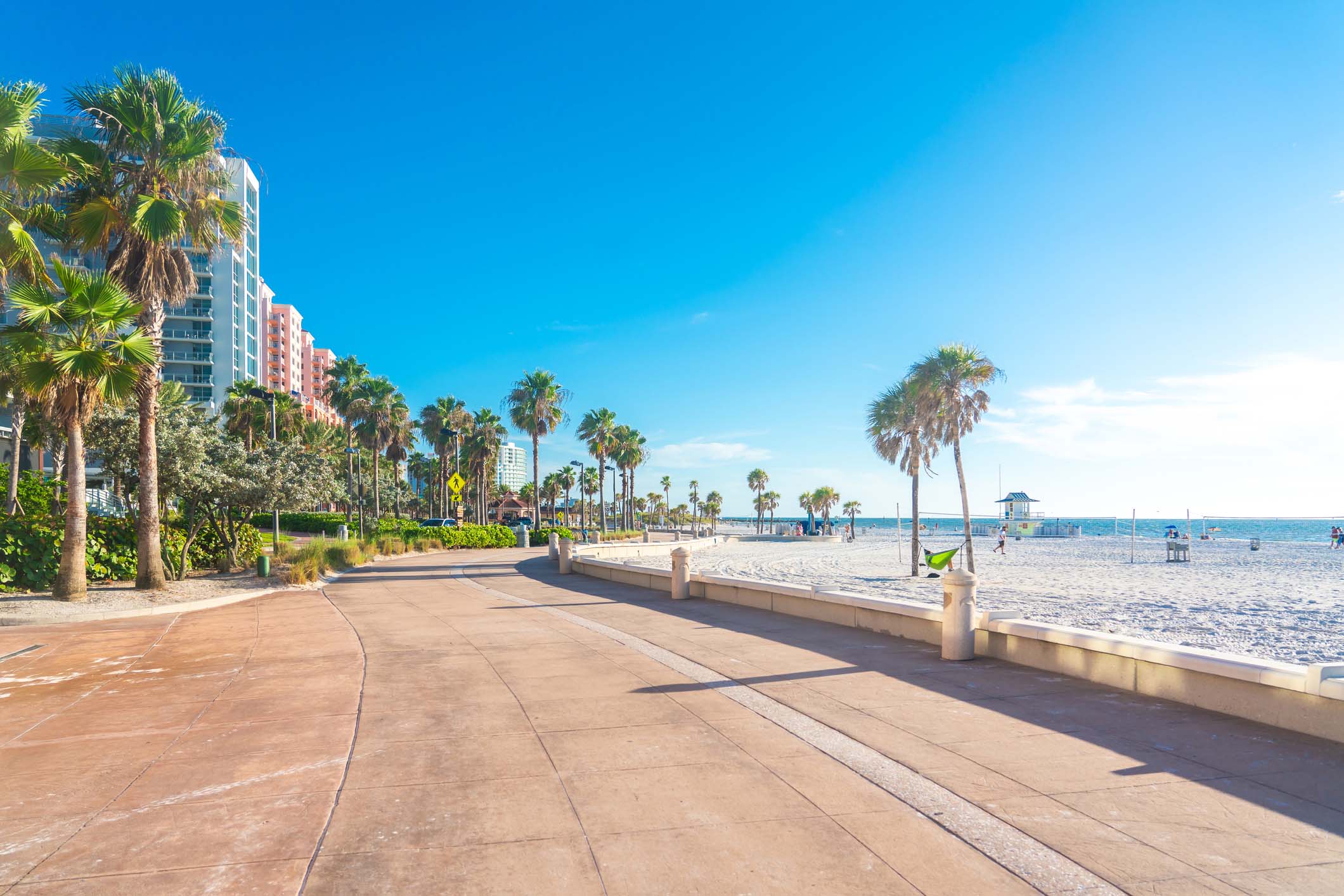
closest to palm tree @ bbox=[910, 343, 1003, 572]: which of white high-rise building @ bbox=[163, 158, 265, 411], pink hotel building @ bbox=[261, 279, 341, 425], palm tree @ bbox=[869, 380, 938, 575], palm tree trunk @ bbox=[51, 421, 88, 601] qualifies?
palm tree @ bbox=[869, 380, 938, 575]

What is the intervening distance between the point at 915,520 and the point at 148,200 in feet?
97.0

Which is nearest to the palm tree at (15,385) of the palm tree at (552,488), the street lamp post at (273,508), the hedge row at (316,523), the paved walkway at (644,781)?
the street lamp post at (273,508)

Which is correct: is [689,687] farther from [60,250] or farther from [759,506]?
[759,506]

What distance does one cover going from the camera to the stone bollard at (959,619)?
9062mm

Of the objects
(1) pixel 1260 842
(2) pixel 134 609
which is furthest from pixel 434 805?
(2) pixel 134 609

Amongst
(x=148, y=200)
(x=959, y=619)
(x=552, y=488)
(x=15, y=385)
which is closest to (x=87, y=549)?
(x=15, y=385)

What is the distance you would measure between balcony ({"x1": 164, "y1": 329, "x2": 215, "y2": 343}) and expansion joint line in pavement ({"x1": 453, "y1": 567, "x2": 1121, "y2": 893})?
92.9m

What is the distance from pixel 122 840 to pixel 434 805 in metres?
1.71

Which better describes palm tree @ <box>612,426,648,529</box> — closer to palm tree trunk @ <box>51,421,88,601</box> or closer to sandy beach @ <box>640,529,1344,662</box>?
sandy beach @ <box>640,529,1344,662</box>

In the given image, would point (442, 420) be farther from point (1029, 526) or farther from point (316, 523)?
point (1029, 526)

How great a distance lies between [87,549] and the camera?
18906 millimetres

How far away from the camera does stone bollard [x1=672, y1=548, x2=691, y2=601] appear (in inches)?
653

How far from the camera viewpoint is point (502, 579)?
23.5 m

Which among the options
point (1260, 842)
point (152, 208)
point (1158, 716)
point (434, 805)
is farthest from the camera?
point (152, 208)
